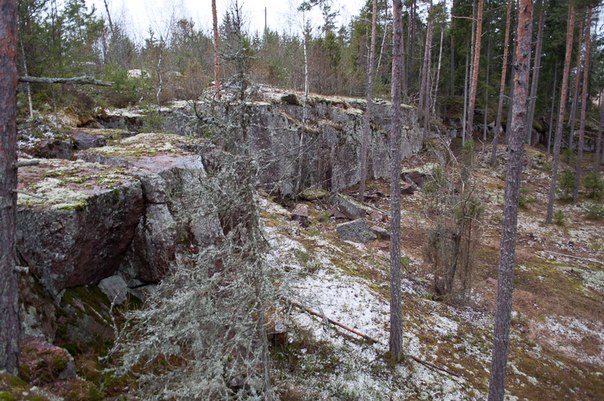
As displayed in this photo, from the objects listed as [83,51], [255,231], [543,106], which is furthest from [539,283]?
[543,106]

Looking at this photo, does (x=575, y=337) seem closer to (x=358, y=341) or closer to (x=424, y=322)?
(x=424, y=322)

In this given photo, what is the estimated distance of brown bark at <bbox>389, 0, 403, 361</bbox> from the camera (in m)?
5.58

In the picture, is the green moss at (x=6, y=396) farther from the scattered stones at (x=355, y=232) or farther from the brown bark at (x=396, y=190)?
the scattered stones at (x=355, y=232)

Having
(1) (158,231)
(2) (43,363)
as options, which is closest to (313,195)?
(1) (158,231)

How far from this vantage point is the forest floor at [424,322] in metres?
6.09

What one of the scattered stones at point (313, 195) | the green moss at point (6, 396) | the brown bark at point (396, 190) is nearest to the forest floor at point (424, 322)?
the brown bark at point (396, 190)

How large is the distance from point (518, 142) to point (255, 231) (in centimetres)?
382

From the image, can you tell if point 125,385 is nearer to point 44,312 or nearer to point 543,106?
point 44,312

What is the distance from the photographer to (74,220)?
4.06m

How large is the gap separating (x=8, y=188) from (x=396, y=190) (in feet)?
16.8

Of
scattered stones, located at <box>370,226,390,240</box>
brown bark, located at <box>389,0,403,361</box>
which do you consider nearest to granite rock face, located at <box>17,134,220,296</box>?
brown bark, located at <box>389,0,403,361</box>

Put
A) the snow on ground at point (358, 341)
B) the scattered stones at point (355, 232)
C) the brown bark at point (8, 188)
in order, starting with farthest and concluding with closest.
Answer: the scattered stones at point (355, 232)
the snow on ground at point (358, 341)
the brown bark at point (8, 188)

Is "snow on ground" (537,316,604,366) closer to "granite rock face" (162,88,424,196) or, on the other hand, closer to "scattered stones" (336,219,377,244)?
"scattered stones" (336,219,377,244)

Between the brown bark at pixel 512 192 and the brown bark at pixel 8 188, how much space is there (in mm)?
5574
